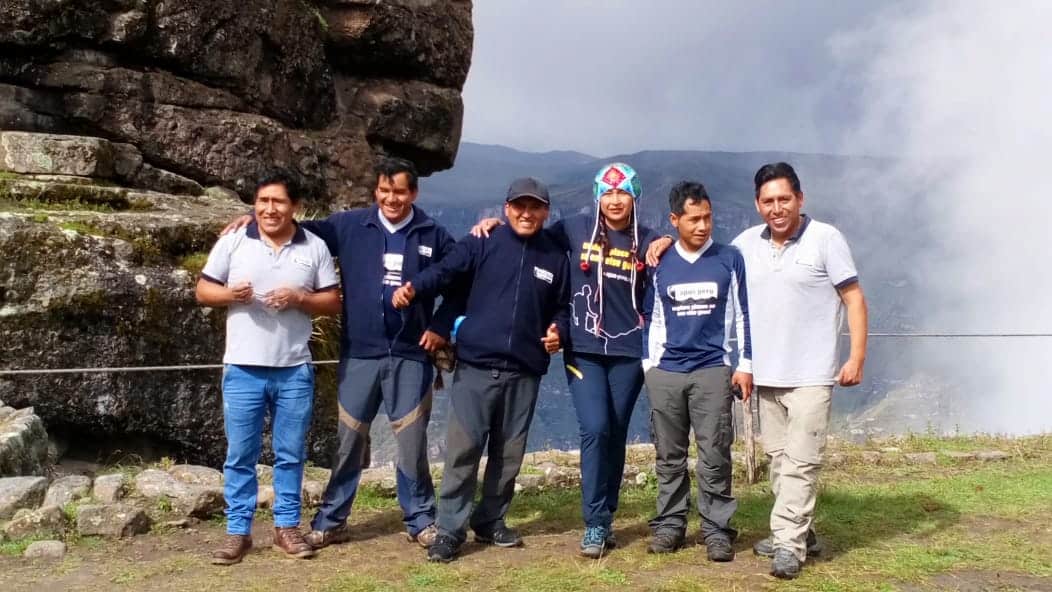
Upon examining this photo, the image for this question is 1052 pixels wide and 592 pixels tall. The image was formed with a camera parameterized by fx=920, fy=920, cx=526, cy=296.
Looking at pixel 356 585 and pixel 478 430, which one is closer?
pixel 356 585

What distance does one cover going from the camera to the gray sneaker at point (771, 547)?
572cm

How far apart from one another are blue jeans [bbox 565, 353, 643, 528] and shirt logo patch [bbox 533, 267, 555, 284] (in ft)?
1.60

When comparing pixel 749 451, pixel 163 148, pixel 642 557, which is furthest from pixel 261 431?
pixel 163 148

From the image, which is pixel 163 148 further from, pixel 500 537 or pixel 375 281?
pixel 500 537

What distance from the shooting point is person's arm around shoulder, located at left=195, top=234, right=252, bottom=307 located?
532 centimetres

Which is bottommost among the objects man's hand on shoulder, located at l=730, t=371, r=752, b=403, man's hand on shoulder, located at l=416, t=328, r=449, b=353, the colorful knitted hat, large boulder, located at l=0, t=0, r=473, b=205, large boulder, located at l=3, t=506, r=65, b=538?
large boulder, located at l=3, t=506, r=65, b=538

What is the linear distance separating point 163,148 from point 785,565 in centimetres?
1088

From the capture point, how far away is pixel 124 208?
973 cm

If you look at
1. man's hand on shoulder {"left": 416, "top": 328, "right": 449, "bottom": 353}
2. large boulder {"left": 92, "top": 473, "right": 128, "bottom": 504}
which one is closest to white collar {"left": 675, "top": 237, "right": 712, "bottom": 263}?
man's hand on shoulder {"left": 416, "top": 328, "right": 449, "bottom": 353}

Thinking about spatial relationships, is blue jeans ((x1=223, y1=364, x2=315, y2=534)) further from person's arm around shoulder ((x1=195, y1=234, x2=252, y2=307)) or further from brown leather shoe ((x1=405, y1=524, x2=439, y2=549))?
brown leather shoe ((x1=405, y1=524, x2=439, y2=549))

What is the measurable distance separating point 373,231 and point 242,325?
1.01 metres

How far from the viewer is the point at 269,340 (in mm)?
5465

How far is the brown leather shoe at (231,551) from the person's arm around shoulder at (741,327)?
10.2 ft

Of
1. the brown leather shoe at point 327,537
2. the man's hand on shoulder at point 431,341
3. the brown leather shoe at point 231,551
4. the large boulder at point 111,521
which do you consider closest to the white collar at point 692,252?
the man's hand on shoulder at point 431,341
